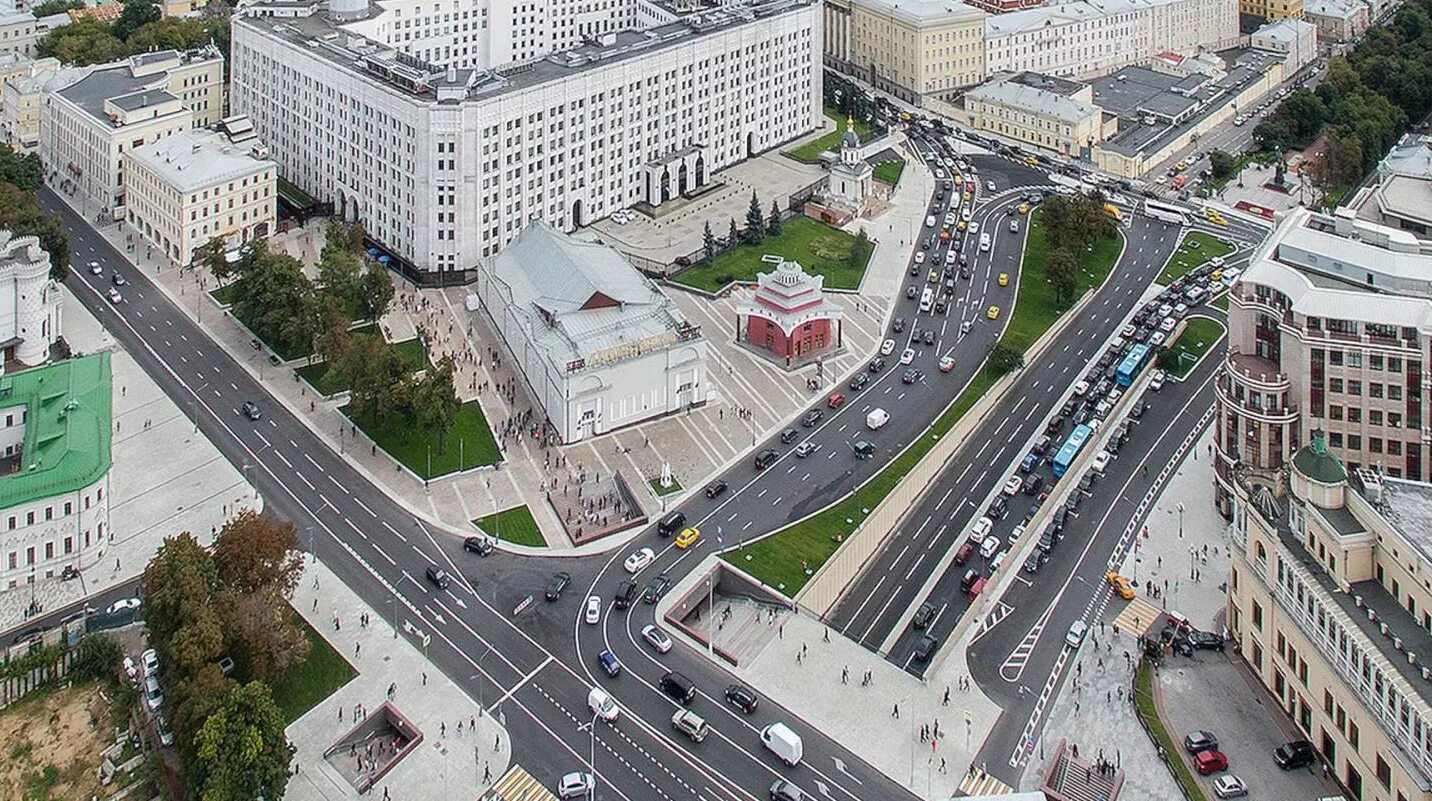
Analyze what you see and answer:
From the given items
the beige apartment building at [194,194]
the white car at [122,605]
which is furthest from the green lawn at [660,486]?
the beige apartment building at [194,194]

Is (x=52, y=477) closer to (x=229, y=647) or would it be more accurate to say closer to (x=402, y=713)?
(x=229, y=647)

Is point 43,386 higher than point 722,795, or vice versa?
point 43,386

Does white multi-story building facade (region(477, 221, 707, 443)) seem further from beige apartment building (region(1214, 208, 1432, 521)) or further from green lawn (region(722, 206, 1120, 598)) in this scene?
beige apartment building (region(1214, 208, 1432, 521))

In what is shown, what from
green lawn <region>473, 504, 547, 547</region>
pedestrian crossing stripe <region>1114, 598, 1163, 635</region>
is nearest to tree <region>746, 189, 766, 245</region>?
green lawn <region>473, 504, 547, 547</region>

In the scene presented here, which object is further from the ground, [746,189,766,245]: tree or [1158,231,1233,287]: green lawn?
[746,189,766,245]: tree

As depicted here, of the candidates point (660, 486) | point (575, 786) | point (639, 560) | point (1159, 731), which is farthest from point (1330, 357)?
point (575, 786)

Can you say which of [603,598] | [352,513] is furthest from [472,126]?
[603,598]

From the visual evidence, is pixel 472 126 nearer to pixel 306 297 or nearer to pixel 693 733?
pixel 306 297
